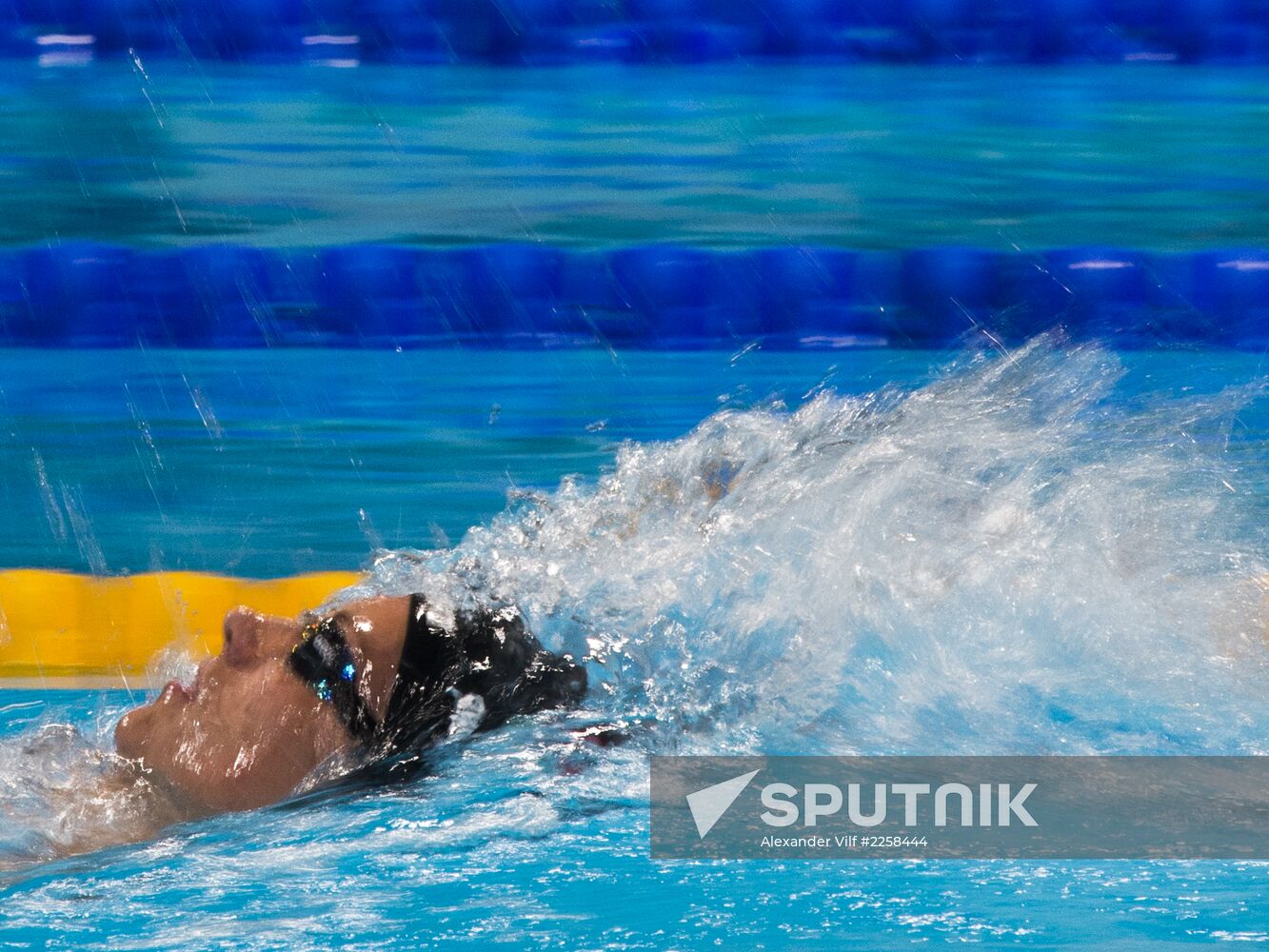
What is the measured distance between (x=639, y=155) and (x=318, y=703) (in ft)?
6.89

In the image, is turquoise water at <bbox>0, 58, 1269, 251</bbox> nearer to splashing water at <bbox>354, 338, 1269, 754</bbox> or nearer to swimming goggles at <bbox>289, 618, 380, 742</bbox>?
splashing water at <bbox>354, 338, 1269, 754</bbox>

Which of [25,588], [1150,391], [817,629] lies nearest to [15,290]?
[25,588]

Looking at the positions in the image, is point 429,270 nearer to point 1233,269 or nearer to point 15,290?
point 15,290

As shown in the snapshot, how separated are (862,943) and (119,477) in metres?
2.24

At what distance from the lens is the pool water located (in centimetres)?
112

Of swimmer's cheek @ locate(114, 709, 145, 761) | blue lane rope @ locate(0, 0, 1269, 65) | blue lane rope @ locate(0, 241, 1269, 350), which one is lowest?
swimmer's cheek @ locate(114, 709, 145, 761)

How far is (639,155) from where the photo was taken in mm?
3092

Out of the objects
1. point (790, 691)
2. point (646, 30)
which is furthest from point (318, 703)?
point (646, 30)

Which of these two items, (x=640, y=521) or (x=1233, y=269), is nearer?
(x=640, y=521)

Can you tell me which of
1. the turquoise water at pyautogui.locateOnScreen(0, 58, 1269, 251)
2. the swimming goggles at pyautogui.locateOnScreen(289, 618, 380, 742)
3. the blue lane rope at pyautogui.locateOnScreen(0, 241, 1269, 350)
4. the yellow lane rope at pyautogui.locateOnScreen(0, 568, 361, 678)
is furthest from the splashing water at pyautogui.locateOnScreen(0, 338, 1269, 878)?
the turquoise water at pyautogui.locateOnScreen(0, 58, 1269, 251)

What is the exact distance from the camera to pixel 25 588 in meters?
2.55

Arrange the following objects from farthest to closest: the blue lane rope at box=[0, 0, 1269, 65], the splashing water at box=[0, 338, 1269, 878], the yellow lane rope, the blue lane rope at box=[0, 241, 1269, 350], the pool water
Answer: the blue lane rope at box=[0, 0, 1269, 65] → the blue lane rope at box=[0, 241, 1269, 350] → the yellow lane rope → the splashing water at box=[0, 338, 1269, 878] → the pool water

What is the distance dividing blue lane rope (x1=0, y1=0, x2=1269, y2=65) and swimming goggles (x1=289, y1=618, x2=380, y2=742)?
2.22 metres

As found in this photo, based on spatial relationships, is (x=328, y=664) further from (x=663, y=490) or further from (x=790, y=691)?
(x=663, y=490)
